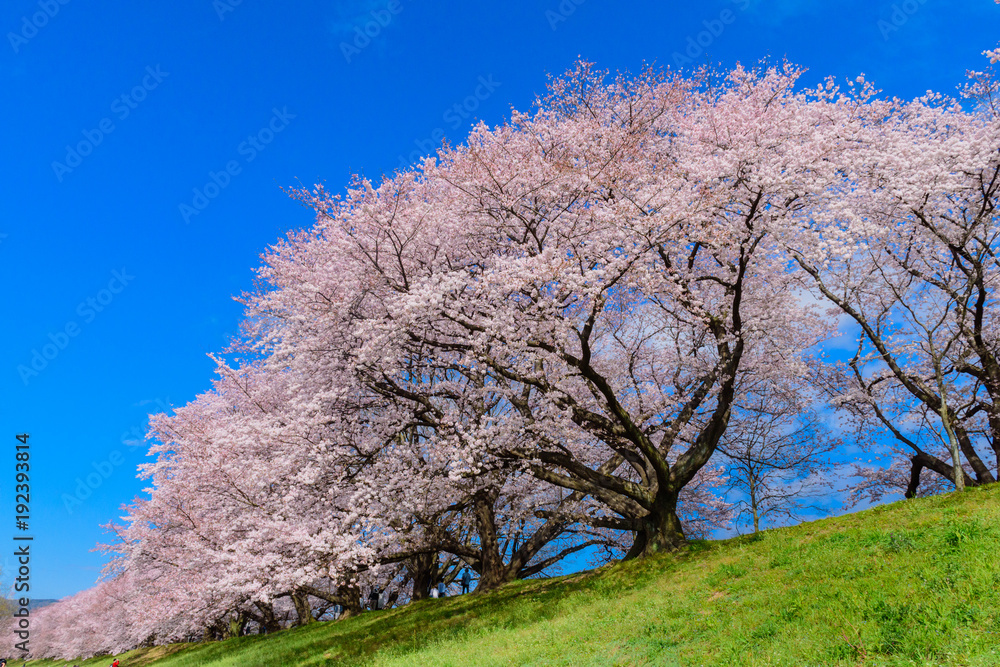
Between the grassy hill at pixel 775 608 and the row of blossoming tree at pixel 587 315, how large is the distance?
9.12ft

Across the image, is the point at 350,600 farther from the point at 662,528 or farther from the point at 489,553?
the point at 662,528

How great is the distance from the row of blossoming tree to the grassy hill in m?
2.78

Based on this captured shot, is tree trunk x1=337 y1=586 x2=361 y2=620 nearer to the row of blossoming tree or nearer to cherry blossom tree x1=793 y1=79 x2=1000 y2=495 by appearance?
the row of blossoming tree

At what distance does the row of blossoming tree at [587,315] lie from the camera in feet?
49.0

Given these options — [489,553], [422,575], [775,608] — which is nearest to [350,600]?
[422,575]

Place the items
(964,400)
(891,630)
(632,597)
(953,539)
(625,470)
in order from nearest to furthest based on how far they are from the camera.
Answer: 1. (891,630)
2. (953,539)
3. (632,597)
4. (964,400)
5. (625,470)

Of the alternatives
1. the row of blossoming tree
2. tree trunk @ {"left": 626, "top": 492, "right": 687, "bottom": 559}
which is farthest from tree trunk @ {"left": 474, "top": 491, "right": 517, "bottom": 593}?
tree trunk @ {"left": 626, "top": 492, "right": 687, "bottom": 559}

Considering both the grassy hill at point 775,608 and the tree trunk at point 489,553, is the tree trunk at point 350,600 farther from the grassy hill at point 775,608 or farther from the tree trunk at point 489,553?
the grassy hill at point 775,608

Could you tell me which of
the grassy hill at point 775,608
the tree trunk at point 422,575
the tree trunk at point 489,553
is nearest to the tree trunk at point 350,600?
the tree trunk at point 422,575

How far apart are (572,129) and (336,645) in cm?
1636

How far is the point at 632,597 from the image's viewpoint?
12.1 metres

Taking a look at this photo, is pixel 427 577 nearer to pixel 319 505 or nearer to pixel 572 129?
pixel 319 505

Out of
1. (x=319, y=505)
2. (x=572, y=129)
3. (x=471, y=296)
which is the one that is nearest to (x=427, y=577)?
(x=319, y=505)

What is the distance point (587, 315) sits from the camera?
50.9 feet
